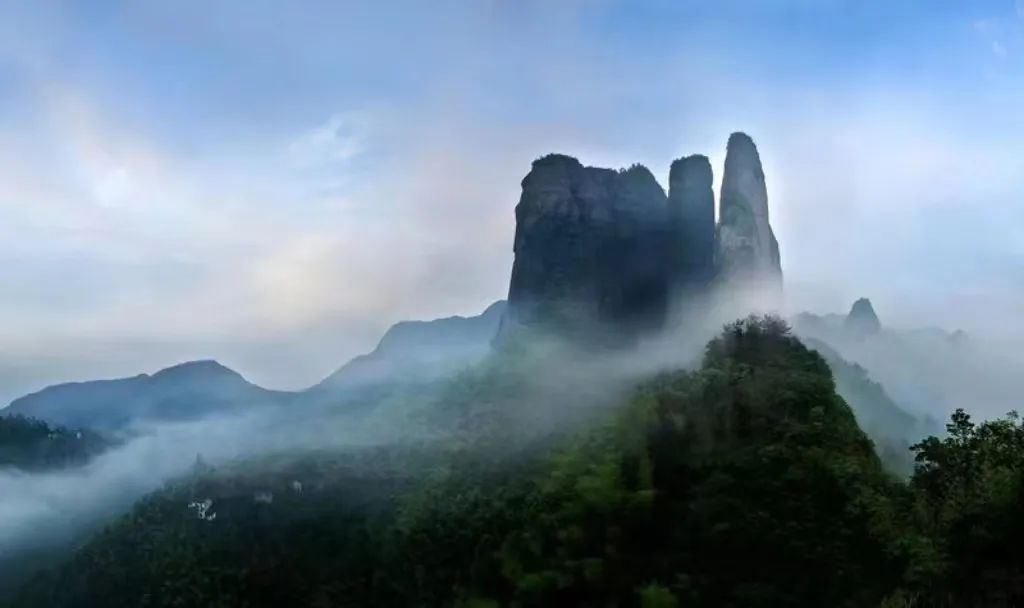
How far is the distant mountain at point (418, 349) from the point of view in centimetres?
7316

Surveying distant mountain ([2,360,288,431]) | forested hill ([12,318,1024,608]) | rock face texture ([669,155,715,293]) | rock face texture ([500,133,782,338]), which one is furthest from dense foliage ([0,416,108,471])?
rock face texture ([669,155,715,293])

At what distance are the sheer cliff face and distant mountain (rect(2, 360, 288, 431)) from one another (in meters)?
57.3

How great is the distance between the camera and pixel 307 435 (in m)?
52.7

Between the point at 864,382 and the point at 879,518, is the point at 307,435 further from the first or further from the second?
the point at 879,518

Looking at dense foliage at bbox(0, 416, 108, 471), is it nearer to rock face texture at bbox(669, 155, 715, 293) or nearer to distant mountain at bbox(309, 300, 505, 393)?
distant mountain at bbox(309, 300, 505, 393)

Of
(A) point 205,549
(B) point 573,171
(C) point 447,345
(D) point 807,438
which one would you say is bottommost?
(A) point 205,549

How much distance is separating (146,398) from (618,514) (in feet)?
413

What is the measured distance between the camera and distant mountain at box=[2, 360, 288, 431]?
385 ft

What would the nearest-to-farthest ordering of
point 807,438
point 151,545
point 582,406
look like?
point 807,438 → point 582,406 → point 151,545

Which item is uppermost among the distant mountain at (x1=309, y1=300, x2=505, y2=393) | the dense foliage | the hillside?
the distant mountain at (x1=309, y1=300, x2=505, y2=393)

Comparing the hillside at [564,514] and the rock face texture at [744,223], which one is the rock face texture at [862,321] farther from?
the hillside at [564,514]

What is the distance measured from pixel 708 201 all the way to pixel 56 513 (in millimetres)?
52568

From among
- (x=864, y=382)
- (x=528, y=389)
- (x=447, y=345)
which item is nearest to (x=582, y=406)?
(x=528, y=389)

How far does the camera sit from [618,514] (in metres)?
25.1
